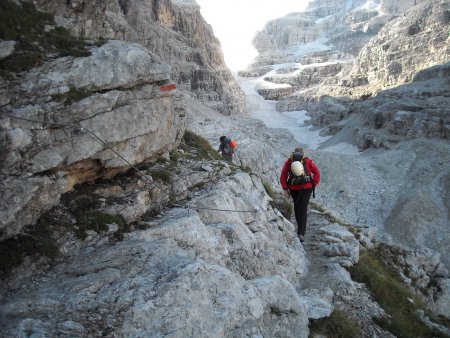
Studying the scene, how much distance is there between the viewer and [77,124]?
7109 mm

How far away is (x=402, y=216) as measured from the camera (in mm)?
34875

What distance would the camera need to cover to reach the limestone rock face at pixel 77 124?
5.97 m

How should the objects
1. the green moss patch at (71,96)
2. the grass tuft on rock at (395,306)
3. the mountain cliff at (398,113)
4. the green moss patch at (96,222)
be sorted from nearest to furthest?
the green moss patch at (96,222) → the green moss patch at (71,96) → the grass tuft on rock at (395,306) → the mountain cliff at (398,113)

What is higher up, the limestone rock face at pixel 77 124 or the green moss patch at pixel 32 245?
the limestone rock face at pixel 77 124

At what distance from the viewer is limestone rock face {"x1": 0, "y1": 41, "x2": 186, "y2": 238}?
597cm

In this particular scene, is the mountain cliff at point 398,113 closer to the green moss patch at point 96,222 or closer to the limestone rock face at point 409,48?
the limestone rock face at point 409,48

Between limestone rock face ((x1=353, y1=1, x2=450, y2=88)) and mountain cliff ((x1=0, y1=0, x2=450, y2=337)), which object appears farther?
limestone rock face ((x1=353, y1=1, x2=450, y2=88))

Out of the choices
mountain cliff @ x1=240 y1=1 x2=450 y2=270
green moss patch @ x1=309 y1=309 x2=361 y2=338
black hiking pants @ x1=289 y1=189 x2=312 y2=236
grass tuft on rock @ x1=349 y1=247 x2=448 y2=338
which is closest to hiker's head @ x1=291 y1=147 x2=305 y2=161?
black hiking pants @ x1=289 y1=189 x2=312 y2=236

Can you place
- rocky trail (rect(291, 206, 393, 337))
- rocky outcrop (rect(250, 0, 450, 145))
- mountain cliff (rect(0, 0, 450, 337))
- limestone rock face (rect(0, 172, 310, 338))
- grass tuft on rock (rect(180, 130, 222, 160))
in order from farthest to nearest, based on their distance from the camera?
rocky outcrop (rect(250, 0, 450, 145)) < grass tuft on rock (rect(180, 130, 222, 160)) < rocky trail (rect(291, 206, 393, 337)) < mountain cliff (rect(0, 0, 450, 337)) < limestone rock face (rect(0, 172, 310, 338))

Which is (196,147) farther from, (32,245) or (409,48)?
(409,48)

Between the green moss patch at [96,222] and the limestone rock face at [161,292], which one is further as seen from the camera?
the green moss patch at [96,222]

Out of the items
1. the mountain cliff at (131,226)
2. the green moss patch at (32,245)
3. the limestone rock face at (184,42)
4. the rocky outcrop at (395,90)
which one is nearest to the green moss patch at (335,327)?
the mountain cliff at (131,226)

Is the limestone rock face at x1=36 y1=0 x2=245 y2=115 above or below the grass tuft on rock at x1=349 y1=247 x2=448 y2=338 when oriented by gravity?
above

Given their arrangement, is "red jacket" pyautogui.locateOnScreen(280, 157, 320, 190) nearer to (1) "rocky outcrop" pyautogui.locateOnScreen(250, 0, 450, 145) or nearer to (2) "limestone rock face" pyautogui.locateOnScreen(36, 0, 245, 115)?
(1) "rocky outcrop" pyautogui.locateOnScreen(250, 0, 450, 145)
